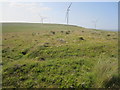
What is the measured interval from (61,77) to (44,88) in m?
1.00

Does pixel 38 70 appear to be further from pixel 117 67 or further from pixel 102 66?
pixel 117 67

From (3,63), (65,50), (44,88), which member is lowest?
(44,88)

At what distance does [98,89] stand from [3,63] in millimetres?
5906

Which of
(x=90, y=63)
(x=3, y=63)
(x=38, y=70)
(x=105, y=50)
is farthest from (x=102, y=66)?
(x=3, y=63)

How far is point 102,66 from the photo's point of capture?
4.98m

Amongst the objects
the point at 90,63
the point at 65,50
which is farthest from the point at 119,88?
the point at 65,50

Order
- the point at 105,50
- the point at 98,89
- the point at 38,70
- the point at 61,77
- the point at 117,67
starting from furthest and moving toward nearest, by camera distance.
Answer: the point at 105,50 < the point at 38,70 < the point at 61,77 < the point at 117,67 < the point at 98,89

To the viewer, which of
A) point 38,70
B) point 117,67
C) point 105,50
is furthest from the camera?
point 105,50

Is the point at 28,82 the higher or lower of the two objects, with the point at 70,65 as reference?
lower

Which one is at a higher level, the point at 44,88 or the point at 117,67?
the point at 117,67

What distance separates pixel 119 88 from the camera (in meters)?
4.44

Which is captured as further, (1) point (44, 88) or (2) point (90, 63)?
(2) point (90, 63)

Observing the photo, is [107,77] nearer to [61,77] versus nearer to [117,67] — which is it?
[117,67]

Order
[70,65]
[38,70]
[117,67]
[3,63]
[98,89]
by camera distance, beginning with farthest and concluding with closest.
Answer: [3,63]
[70,65]
[38,70]
[117,67]
[98,89]
